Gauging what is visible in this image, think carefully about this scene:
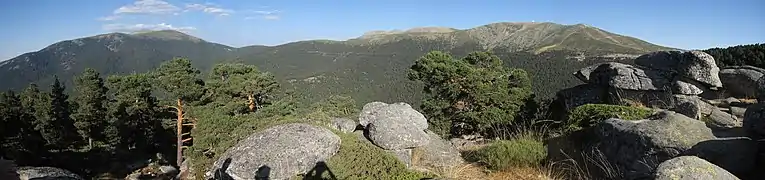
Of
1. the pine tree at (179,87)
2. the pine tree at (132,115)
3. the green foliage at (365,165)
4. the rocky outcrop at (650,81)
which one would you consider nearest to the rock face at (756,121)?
the green foliage at (365,165)

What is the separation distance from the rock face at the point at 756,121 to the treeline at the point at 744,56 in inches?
604

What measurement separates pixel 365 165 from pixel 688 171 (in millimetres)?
4337

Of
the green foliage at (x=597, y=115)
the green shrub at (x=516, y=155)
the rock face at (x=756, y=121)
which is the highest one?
the rock face at (x=756, y=121)

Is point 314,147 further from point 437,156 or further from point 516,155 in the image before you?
point 516,155

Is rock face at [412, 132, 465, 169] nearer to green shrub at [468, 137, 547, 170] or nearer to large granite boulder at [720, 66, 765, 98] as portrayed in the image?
green shrub at [468, 137, 547, 170]

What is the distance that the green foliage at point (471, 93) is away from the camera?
23302 mm

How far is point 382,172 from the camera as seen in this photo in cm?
669

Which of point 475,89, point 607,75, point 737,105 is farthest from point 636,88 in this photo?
point 475,89

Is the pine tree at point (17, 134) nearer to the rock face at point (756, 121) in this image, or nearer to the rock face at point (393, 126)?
the rock face at point (393, 126)

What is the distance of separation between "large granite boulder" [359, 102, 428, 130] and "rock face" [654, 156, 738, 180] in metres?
6.12

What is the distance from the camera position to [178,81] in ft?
72.6

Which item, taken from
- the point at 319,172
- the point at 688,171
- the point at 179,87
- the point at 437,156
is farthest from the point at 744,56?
the point at 179,87

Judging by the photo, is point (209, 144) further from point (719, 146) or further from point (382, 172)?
point (719, 146)

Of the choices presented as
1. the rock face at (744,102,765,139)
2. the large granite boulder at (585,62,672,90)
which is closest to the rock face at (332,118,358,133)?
the rock face at (744,102,765,139)
